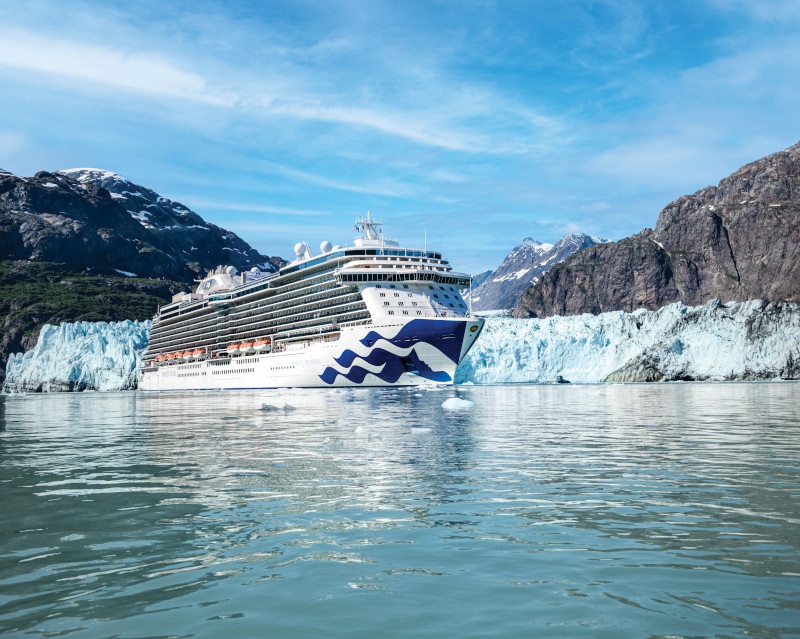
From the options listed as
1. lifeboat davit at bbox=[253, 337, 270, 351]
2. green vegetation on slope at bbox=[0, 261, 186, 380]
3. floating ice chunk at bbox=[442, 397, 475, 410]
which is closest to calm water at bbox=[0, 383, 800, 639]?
floating ice chunk at bbox=[442, 397, 475, 410]

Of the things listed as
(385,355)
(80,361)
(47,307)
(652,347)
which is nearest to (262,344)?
(385,355)

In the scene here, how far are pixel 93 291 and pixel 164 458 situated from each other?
200371mm

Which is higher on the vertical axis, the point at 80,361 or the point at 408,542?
the point at 80,361

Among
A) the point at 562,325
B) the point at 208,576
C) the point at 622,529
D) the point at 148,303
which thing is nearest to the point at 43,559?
the point at 208,576

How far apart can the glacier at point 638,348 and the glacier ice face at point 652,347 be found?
Result: 0.13 m

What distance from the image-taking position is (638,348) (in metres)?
98.1

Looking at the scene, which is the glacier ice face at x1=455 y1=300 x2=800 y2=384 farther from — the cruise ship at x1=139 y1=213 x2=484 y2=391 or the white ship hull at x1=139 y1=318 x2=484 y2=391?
the white ship hull at x1=139 y1=318 x2=484 y2=391

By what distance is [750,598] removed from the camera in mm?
5852

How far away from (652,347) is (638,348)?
2.03m

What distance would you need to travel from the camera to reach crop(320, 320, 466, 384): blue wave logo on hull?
59.1 metres

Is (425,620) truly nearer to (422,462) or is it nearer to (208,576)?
(208,576)

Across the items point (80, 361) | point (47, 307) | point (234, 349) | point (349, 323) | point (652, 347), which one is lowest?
point (80, 361)

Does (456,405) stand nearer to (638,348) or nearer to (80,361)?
(638,348)

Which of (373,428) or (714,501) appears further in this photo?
(373,428)
